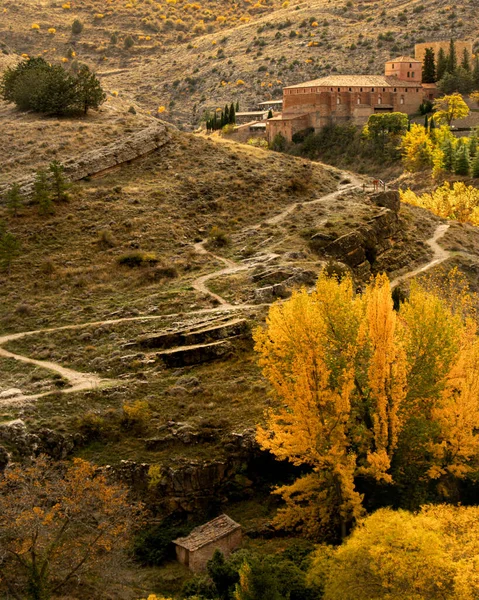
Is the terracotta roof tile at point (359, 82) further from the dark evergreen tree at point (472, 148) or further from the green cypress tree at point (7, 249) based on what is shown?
the green cypress tree at point (7, 249)

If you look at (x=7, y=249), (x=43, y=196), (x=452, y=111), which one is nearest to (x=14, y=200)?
(x=43, y=196)

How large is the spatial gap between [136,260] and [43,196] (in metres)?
7.51

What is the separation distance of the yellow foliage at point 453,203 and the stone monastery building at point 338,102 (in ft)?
95.1

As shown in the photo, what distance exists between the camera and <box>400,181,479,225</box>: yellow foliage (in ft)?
232

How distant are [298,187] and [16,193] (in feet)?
61.7

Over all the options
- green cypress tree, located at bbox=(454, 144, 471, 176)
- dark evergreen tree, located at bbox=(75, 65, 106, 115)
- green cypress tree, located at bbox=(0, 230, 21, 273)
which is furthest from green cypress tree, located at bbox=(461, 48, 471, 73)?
A: green cypress tree, located at bbox=(0, 230, 21, 273)

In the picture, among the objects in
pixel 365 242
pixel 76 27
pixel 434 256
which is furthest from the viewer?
pixel 76 27

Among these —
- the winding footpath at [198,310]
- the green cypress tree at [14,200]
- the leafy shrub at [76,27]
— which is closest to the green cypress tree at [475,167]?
the winding footpath at [198,310]

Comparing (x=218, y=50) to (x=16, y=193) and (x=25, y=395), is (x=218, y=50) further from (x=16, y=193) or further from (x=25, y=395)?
(x=25, y=395)

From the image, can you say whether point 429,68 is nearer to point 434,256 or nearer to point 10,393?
point 434,256

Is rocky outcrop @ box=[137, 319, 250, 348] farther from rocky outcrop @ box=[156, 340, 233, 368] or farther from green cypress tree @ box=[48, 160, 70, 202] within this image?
green cypress tree @ box=[48, 160, 70, 202]

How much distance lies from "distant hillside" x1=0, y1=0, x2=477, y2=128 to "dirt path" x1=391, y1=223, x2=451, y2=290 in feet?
241

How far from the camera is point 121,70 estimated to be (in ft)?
476

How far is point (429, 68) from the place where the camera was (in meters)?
111
